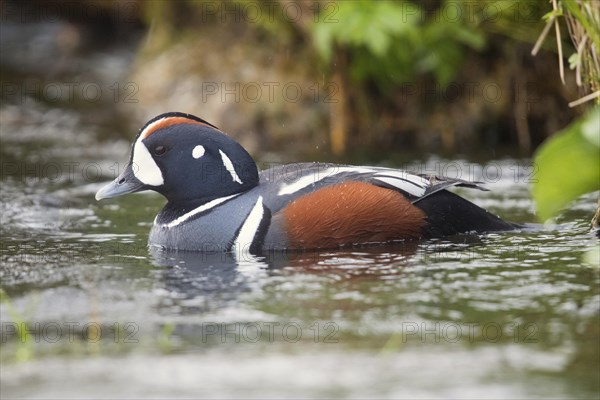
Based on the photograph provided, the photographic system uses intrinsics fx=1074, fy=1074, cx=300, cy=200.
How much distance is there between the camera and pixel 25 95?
12.8 metres

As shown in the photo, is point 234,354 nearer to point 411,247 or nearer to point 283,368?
point 283,368

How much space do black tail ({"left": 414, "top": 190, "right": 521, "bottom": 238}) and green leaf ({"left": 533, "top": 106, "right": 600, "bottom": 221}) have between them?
2.39 metres

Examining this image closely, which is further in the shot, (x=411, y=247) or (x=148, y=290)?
(x=411, y=247)

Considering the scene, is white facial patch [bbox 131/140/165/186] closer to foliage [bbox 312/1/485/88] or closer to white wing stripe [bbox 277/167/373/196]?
white wing stripe [bbox 277/167/373/196]

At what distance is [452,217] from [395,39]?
3.24 metres

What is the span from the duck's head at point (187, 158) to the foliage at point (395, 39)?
2.67m

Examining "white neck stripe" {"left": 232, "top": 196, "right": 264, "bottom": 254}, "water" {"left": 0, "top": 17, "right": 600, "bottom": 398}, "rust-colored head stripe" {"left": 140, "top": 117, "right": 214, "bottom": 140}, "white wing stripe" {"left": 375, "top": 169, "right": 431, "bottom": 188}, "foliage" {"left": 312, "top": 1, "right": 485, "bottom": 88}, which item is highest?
"foliage" {"left": 312, "top": 1, "right": 485, "bottom": 88}

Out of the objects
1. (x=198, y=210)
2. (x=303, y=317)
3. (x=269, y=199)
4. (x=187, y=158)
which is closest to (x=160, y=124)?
(x=187, y=158)

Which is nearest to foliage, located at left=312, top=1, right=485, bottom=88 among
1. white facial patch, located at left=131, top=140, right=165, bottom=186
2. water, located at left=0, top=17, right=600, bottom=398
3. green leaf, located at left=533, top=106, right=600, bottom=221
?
water, located at left=0, top=17, right=600, bottom=398

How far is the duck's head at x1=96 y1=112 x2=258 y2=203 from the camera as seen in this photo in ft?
20.2

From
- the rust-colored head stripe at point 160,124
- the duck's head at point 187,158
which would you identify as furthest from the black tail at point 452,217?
the rust-colored head stripe at point 160,124

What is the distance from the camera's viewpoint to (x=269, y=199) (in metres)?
5.87

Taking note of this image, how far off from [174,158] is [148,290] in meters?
1.22

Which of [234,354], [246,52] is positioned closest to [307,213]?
[234,354]
